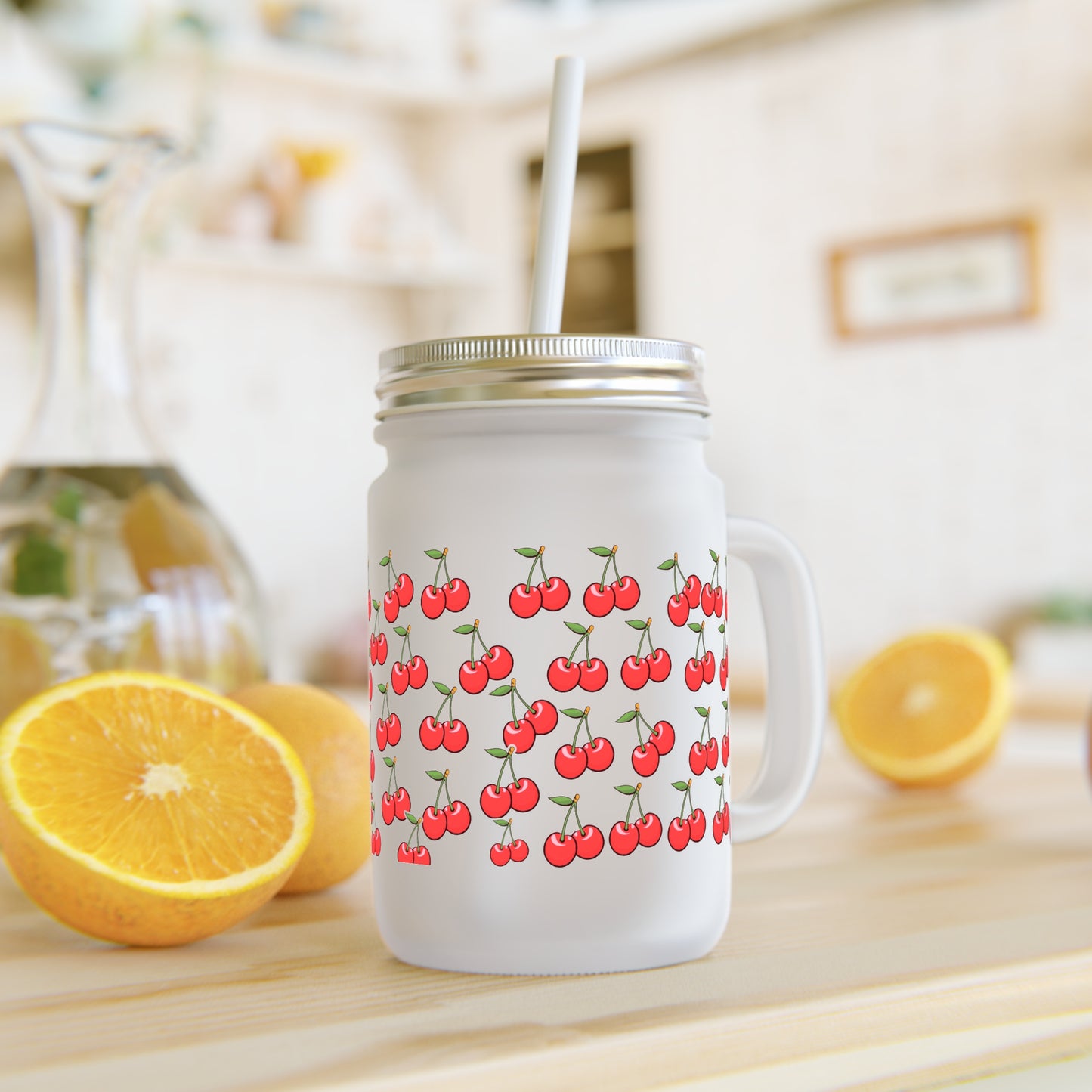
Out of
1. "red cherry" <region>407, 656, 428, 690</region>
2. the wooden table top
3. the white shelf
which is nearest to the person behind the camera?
the wooden table top

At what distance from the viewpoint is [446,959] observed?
453 mm

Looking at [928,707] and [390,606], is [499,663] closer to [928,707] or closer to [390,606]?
[390,606]

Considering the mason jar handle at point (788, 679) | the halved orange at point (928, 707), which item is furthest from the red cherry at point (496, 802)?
the halved orange at point (928, 707)

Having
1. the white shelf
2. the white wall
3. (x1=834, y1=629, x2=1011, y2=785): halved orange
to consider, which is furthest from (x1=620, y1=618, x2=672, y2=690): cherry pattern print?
the white shelf

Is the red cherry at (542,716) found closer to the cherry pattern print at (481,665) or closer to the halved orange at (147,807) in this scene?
the cherry pattern print at (481,665)

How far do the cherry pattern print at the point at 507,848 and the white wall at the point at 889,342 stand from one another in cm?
278

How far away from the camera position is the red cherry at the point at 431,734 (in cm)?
45

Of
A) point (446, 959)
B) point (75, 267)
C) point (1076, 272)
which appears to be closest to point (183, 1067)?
point (446, 959)

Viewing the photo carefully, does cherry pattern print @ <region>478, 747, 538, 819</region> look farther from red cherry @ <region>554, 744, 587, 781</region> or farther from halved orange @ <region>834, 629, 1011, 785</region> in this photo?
halved orange @ <region>834, 629, 1011, 785</region>

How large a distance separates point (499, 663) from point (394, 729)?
5cm

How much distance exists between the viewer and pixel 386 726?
477 millimetres

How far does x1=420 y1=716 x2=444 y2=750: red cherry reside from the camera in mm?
455

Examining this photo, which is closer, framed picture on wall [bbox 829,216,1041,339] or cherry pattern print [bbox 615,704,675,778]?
cherry pattern print [bbox 615,704,675,778]

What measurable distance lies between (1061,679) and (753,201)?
1.60 meters
